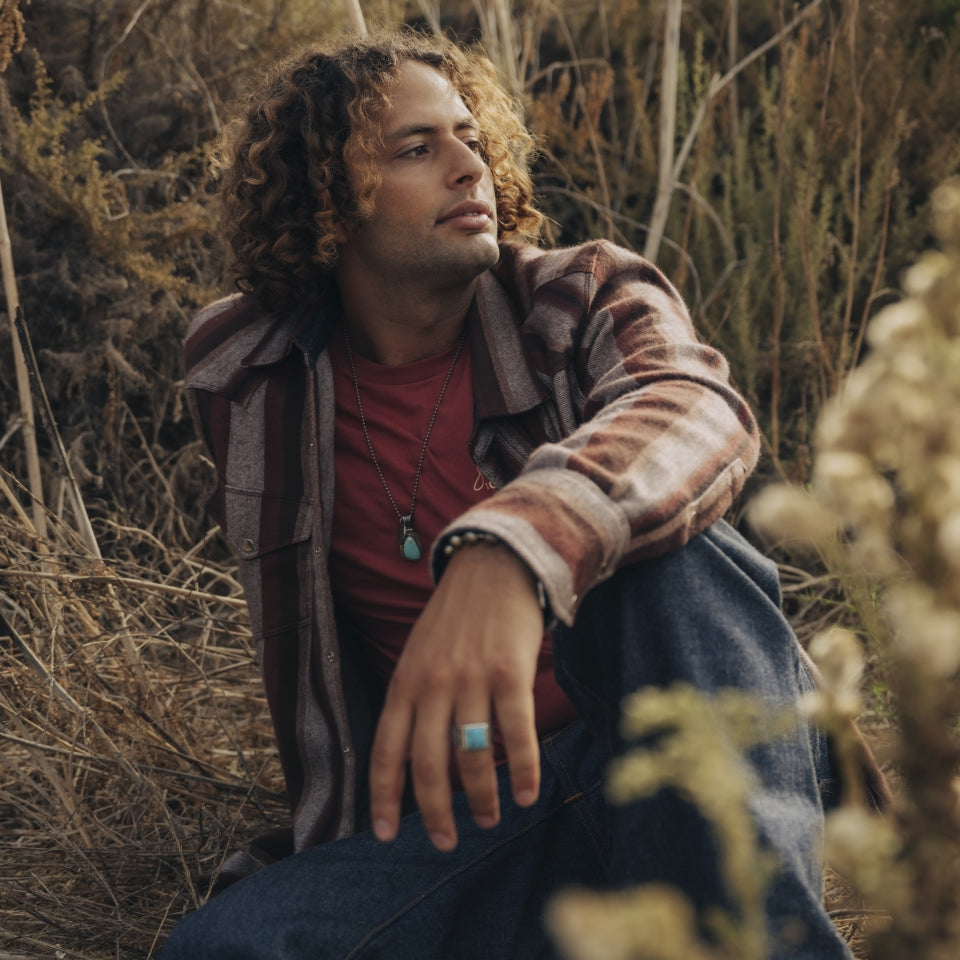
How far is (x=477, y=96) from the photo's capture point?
2.42 meters

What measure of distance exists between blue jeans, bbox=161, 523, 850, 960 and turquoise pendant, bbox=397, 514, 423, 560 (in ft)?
1.29

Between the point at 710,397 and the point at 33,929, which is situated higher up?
the point at 710,397

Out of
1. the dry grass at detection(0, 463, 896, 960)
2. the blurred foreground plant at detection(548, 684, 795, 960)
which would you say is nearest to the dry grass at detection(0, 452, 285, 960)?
the dry grass at detection(0, 463, 896, 960)

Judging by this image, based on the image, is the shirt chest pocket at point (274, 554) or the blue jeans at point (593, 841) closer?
the blue jeans at point (593, 841)

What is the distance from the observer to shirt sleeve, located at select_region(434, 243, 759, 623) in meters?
1.11

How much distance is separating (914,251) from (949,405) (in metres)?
3.35

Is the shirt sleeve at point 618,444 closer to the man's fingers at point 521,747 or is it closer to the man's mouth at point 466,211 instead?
the man's fingers at point 521,747

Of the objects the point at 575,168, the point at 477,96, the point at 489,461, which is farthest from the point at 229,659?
the point at 575,168

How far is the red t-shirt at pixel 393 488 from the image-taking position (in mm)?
1954

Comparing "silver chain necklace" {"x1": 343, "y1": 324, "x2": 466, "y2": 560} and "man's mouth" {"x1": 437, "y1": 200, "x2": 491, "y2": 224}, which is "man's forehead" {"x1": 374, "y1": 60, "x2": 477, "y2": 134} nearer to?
"man's mouth" {"x1": 437, "y1": 200, "x2": 491, "y2": 224}

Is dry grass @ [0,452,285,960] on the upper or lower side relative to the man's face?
lower

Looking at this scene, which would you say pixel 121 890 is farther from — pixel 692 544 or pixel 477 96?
pixel 477 96

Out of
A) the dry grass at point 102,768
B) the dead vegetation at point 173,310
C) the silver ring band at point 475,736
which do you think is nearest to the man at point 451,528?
the silver ring band at point 475,736

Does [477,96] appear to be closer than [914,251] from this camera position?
Yes
